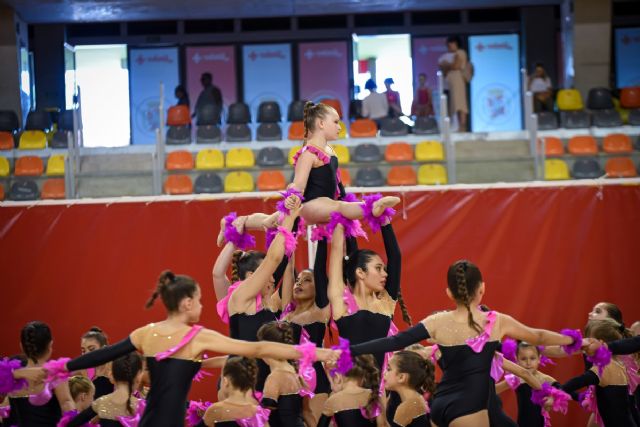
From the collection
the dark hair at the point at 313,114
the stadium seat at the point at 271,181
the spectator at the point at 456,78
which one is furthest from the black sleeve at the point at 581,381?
the spectator at the point at 456,78

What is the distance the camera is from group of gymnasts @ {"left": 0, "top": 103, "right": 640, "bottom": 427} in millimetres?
4684

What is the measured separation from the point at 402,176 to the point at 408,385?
7.83 meters

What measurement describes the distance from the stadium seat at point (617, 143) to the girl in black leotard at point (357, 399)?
8.91 m

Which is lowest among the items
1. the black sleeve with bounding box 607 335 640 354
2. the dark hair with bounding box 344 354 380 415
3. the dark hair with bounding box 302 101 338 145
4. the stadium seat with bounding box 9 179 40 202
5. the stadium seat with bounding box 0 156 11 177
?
the dark hair with bounding box 344 354 380 415

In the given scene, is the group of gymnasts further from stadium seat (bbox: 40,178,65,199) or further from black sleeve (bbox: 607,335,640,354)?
stadium seat (bbox: 40,178,65,199)

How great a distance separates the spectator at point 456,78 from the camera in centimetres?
1512

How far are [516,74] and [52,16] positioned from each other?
8.66 metres

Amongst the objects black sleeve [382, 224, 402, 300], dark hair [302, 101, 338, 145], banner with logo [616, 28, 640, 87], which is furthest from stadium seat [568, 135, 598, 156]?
dark hair [302, 101, 338, 145]

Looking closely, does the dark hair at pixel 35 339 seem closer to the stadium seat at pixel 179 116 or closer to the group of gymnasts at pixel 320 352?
the group of gymnasts at pixel 320 352

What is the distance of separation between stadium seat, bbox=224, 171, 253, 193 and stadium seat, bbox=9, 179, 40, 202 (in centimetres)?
255

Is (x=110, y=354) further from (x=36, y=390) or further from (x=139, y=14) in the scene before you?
(x=139, y=14)

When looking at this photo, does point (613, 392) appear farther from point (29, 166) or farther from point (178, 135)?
point (29, 166)

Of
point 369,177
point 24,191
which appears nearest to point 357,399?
point 369,177

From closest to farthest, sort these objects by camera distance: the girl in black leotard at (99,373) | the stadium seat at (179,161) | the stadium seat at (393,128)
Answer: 1. the girl in black leotard at (99,373)
2. the stadium seat at (179,161)
3. the stadium seat at (393,128)
